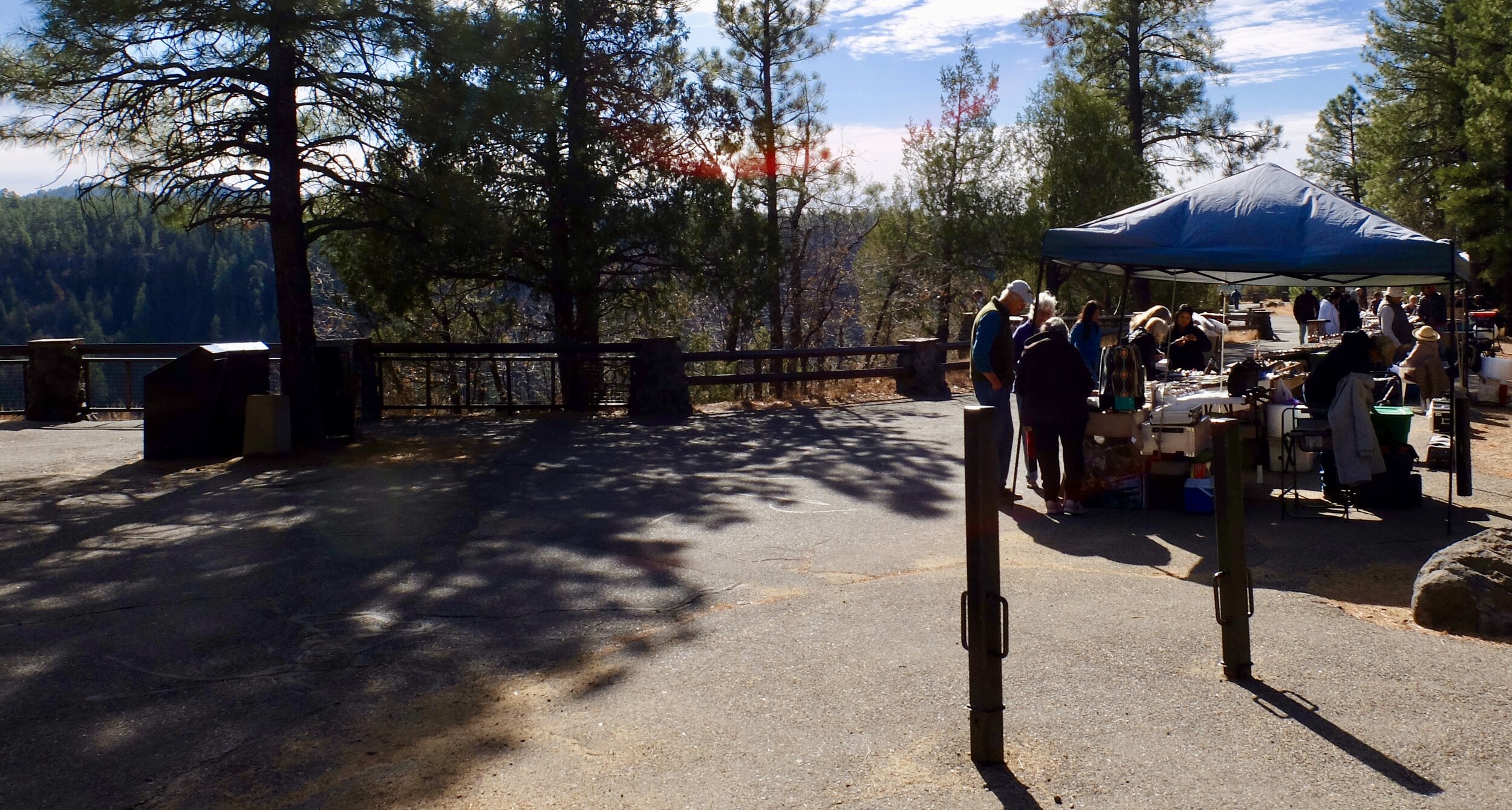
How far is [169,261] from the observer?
68.6 m

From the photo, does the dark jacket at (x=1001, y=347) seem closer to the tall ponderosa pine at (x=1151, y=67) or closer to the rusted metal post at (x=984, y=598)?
the rusted metal post at (x=984, y=598)

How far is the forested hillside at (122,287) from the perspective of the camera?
6238 centimetres

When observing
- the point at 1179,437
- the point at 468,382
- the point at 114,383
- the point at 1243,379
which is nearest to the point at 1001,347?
the point at 1179,437

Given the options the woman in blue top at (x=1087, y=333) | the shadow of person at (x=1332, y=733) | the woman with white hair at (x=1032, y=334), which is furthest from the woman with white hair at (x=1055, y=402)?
the shadow of person at (x=1332, y=733)

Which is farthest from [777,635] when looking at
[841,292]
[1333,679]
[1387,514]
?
[841,292]

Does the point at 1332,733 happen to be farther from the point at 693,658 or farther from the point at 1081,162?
the point at 1081,162

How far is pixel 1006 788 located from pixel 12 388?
18.4m

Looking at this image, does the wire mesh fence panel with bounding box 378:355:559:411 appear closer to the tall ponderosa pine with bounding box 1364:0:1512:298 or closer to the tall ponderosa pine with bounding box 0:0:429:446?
the tall ponderosa pine with bounding box 0:0:429:446

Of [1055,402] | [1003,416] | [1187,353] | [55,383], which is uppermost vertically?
[55,383]

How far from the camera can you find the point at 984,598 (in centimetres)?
416

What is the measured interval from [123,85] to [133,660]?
8.56 metres

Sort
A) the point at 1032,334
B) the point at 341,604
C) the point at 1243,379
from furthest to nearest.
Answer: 1. the point at 1243,379
2. the point at 1032,334
3. the point at 341,604

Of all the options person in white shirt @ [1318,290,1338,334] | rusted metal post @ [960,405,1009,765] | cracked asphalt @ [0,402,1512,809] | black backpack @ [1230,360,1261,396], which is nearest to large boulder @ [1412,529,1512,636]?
cracked asphalt @ [0,402,1512,809]

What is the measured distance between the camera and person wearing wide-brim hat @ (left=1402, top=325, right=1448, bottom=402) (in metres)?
15.1
